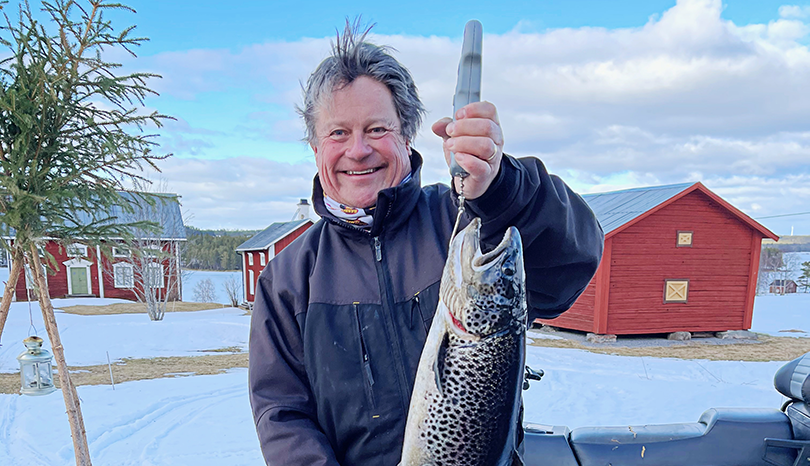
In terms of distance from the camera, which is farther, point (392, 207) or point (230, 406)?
point (230, 406)

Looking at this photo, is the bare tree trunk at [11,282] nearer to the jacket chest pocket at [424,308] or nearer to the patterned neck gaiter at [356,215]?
the patterned neck gaiter at [356,215]

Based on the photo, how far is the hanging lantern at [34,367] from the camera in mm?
7863

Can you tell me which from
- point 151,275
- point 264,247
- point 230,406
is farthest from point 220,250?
point 230,406

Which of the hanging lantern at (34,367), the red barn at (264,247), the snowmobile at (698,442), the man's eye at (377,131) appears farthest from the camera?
the red barn at (264,247)

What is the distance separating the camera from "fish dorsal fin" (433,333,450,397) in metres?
1.53

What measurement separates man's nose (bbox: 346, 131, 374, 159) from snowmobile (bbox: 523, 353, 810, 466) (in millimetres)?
2478

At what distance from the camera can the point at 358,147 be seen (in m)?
2.04

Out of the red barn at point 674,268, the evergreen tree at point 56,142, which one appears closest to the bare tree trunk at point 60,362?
the evergreen tree at point 56,142

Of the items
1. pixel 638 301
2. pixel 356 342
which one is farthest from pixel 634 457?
pixel 638 301

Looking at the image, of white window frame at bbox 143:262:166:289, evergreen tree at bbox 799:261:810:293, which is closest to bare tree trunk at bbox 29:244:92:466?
white window frame at bbox 143:262:166:289

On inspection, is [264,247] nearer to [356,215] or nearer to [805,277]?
[356,215]

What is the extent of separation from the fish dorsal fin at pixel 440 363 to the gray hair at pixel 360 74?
3.45 ft

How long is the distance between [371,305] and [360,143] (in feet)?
2.34

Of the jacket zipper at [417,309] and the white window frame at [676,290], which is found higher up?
the jacket zipper at [417,309]
